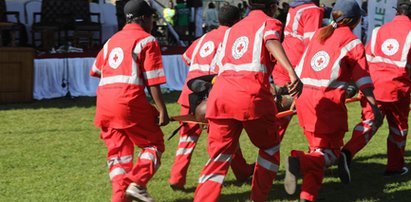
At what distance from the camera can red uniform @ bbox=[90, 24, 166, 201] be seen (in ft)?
16.5

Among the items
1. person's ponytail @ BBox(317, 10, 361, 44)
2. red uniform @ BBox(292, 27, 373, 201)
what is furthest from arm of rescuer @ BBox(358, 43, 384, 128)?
person's ponytail @ BBox(317, 10, 361, 44)

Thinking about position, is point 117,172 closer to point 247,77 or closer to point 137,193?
point 137,193

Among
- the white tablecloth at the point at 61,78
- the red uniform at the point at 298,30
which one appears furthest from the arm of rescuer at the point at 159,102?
the white tablecloth at the point at 61,78

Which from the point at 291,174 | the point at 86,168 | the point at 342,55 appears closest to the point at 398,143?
the point at 342,55

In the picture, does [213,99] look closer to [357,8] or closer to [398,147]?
[357,8]

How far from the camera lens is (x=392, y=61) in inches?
255

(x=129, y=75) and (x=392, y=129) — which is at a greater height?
(x=129, y=75)

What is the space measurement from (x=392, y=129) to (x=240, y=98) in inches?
98.0

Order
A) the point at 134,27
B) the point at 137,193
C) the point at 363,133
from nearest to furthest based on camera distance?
the point at 137,193 → the point at 134,27 → the point at 363,133

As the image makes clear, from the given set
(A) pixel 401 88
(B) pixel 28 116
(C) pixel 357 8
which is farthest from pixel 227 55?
(B) pixel 28 116

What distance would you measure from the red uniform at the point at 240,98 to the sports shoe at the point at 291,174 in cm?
37

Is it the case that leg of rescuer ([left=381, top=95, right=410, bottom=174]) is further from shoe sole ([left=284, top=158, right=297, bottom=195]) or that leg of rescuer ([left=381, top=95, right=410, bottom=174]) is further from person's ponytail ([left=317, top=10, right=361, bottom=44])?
shoe sole ([left=284, top=158, right=297, bottom=195])

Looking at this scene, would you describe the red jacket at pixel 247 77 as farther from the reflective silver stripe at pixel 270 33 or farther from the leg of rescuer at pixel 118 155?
the leg of rescuer at pixel 118 155

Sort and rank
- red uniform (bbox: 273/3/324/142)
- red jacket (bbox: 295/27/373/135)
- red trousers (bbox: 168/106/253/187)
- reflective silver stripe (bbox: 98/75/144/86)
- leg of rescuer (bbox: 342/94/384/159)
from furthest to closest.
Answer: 1. red uniform (bbox: 273/3/324/142)
2. leg of rescuer (bbox: 342/94/384/159)
3. red trousers (bbox: 168/106/253/187)
4. red jacket (bbox: 295/27/373/135)
5. reflective silver stripe (bbox: 98/75/144/86)
